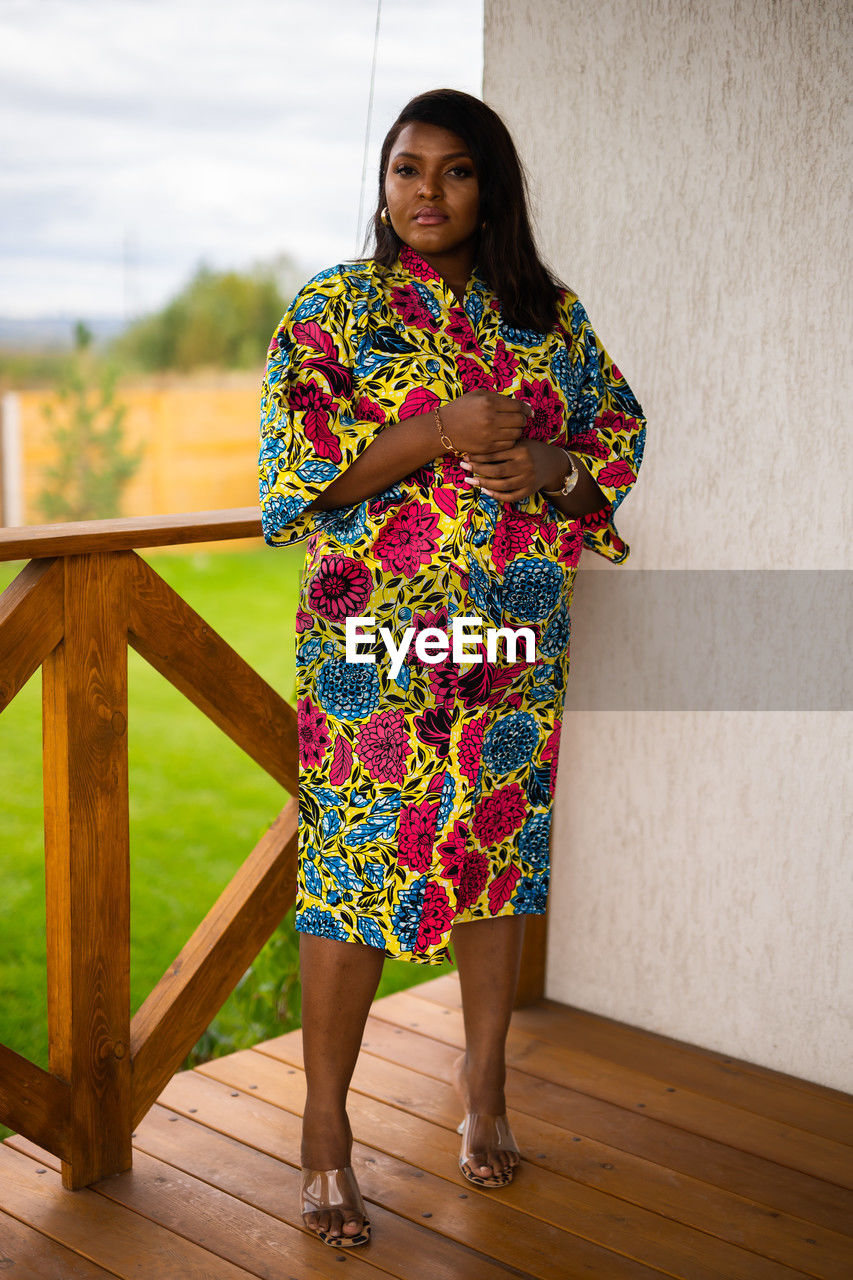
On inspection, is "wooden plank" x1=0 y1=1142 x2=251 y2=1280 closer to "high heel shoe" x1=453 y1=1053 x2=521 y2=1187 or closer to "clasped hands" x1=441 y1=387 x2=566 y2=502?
"high heel shoe" x1=453 y1=1053 x2=521 y2=1187

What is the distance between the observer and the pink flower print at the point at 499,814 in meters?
2.00

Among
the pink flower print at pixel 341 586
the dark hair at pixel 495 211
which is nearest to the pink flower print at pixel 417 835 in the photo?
the pink flower print at pixel 341 586

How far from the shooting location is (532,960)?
2.78 meters

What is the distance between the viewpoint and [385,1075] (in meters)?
2.46

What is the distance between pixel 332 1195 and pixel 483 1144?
0.96ft

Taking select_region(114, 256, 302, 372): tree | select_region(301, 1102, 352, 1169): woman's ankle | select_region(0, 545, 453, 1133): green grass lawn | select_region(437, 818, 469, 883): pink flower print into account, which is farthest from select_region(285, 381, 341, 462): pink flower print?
select_region(114, 256, 302, 372): tree

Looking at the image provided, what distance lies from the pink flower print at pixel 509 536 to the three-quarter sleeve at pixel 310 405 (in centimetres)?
24

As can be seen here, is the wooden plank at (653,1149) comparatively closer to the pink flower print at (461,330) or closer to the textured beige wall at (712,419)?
the textured beige wall at (712,419)

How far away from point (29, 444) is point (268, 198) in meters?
3.26

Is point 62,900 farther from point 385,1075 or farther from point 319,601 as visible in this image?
point 385,1075

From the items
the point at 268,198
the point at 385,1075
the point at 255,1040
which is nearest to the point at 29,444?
the point at 268,198

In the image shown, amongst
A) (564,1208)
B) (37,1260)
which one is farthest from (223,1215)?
(564,1208)

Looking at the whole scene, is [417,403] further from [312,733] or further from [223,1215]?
[223,1215]

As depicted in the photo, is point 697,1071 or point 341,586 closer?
point 341,586
